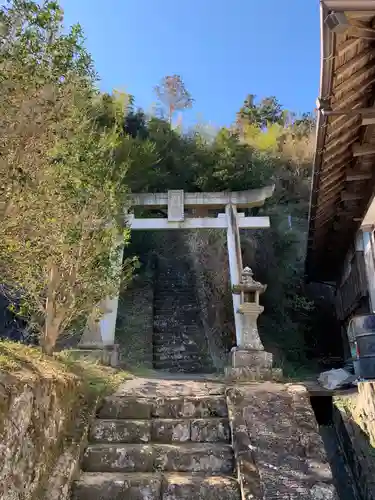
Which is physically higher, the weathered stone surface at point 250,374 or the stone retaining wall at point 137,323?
the stone retaining wall at point 137,323

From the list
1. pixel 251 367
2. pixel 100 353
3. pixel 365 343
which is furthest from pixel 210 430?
pixel 100 353

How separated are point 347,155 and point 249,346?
159 inches

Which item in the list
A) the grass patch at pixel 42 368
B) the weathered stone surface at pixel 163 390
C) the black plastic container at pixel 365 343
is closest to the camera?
the grass patch at pixel 42 368

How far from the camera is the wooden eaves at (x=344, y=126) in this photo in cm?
507

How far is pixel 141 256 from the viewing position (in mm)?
16047

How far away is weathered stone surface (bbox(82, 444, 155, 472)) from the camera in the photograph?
3.95 metres

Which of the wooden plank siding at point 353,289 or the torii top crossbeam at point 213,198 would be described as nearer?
the wooden plank siding at point 353,289

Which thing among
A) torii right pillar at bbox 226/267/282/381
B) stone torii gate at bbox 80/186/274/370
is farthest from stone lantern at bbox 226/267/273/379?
stone torii gate at bbox 80/186/274/370

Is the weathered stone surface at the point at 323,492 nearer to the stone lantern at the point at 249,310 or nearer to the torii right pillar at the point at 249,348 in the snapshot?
the torii right pillar at the point at 249,348

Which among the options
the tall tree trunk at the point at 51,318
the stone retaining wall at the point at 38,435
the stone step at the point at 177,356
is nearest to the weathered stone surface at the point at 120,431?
the stone retaining wall at the point at 38,435

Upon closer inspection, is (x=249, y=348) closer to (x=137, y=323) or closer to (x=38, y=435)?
(x=38, y=435)

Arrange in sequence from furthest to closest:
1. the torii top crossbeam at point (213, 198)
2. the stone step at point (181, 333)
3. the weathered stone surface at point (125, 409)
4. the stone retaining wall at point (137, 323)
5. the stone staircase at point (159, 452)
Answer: the stone step at point (181, 333) < the stone retaining wall at point (137, 323) < the torii top crossbeam at point (213, 198) < the weathered stone surface at point (125, 409) < the stone staircase at point (159, 452)

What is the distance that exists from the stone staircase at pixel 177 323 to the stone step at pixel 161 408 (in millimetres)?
6366

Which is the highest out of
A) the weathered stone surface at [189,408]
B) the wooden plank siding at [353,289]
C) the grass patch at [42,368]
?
the wooden plank siding at [353,289]
